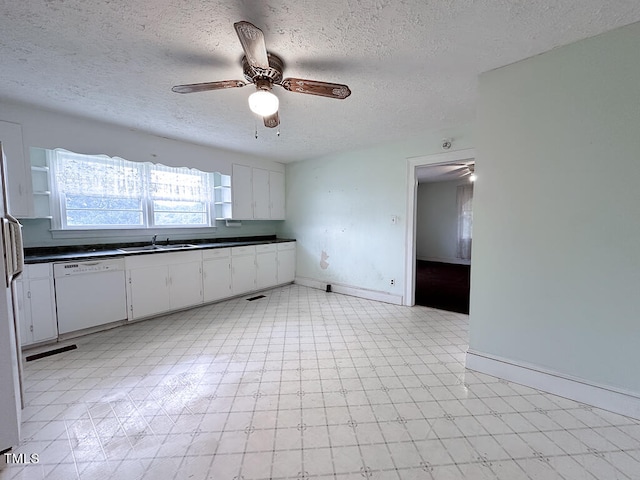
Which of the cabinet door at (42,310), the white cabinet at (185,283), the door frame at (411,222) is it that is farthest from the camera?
the door frame at (411,222)

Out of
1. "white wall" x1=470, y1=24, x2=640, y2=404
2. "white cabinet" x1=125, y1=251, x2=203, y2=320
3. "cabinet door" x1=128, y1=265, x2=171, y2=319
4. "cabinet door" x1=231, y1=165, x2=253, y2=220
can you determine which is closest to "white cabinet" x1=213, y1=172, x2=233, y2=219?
"cabinet door" x1=231, y1=165, x2=253, y2=220

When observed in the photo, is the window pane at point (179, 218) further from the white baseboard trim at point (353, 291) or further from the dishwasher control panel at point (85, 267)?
the white baseboard trim at point (353, 291)

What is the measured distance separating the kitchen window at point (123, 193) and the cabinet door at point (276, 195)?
1112 mm

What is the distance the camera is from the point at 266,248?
179 inches

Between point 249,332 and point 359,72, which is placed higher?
point 359,72

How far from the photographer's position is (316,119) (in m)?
2.88

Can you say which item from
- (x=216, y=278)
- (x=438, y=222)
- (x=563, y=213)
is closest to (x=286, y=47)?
(x=563, y=213)

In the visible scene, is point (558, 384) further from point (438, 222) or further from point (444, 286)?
point (438, 222)

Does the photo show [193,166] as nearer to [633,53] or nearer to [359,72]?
[359,72]

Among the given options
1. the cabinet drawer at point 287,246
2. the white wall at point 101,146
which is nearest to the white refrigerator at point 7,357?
the white wall at point 101,146

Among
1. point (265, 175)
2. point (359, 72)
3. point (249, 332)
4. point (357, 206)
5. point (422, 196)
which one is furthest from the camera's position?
point (422, 196)

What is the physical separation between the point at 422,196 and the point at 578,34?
6278 mm

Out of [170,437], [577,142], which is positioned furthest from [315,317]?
[577,142]

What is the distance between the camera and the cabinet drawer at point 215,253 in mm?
3711
